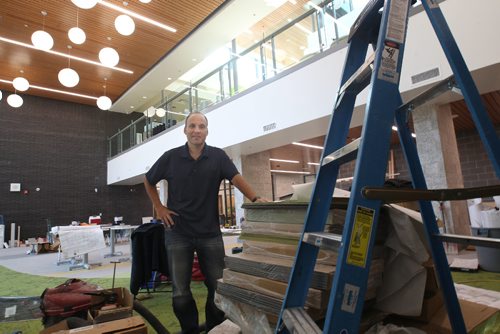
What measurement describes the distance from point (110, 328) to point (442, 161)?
475 centimetres

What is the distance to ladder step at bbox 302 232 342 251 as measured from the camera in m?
0.75

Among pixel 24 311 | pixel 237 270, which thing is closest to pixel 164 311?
pixel 24 311

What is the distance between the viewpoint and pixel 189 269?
5.93 feet

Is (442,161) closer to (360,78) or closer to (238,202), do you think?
(360,78)

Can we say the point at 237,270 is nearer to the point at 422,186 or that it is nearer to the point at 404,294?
the point at 404,294

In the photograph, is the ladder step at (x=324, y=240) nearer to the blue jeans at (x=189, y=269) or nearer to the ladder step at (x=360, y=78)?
the ladder step at (x=360, y=78)

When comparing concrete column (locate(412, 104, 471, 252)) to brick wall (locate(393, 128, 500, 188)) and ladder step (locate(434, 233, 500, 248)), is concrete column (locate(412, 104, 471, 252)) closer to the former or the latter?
ladder step (locate(434, 233, 500, 248))

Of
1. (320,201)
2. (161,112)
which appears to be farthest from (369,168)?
(161,112)

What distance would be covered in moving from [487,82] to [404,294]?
14.1 ft

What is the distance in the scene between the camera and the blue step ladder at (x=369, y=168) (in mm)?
692

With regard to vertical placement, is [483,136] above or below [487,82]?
below

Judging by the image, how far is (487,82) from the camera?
4094mm

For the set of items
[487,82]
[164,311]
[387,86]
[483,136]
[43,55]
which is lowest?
[164,311]

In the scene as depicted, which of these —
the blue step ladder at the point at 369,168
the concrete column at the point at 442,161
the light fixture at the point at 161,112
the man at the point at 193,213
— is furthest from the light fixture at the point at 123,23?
the blue step ladder at the point at 369,168
